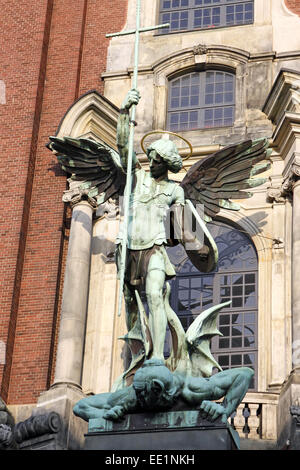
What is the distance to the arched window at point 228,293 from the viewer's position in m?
16.1

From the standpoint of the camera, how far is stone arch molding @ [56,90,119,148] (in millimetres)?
17125

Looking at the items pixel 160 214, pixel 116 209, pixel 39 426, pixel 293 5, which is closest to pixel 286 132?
pixel 116 209

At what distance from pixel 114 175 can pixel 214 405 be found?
3922 millimetres

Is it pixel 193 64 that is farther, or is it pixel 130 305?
pixel 193 64

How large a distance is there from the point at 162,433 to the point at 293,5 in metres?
9.81

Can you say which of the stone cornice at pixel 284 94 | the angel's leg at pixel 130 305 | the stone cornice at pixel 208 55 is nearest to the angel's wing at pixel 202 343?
the angel's leg at pixel 130 305

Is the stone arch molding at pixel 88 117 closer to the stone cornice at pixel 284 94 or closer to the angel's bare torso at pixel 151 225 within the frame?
the stone cornice at pixel 284 94

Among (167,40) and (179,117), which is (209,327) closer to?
(179,117)

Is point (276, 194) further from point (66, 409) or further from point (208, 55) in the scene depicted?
point (66, 409)

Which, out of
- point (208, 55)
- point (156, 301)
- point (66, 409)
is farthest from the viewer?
point (208, 55)

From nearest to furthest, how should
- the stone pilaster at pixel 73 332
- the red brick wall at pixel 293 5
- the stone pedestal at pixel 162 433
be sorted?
the stone pedestal at pixel 162 433
the stone pilaster at pixel 73 332
the red brick wall at pixel 293 5

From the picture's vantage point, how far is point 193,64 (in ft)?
60.1

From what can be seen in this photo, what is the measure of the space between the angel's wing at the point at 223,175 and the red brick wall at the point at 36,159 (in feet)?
10.9

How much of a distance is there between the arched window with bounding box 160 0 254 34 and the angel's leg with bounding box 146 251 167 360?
7.32 meters
